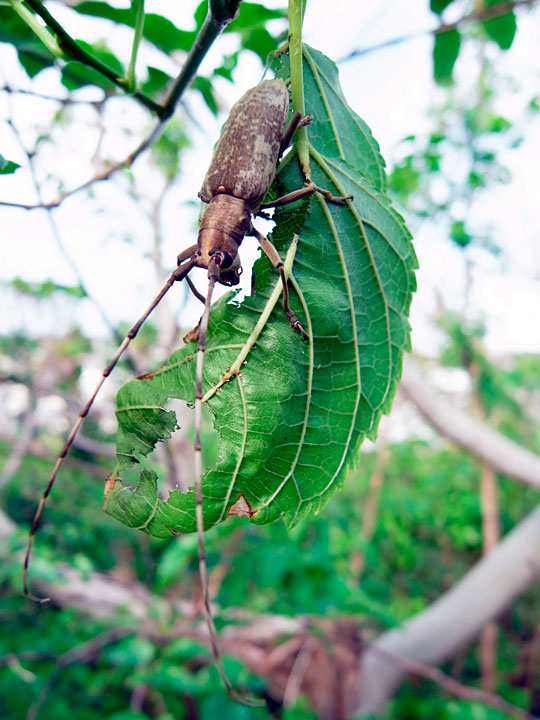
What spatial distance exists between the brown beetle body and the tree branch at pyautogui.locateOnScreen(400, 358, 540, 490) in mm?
3706

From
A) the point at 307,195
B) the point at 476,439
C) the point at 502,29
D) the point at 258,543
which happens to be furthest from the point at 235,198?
the point at 476,439

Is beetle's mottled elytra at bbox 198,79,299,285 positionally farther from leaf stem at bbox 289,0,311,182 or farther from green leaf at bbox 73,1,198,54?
green leaf at bbox 73,1,198,54

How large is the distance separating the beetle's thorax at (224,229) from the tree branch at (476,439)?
146 inches

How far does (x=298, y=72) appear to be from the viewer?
0.86 m

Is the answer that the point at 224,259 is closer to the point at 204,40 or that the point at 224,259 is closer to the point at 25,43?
the point at 204,40

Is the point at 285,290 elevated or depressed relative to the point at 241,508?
elevated

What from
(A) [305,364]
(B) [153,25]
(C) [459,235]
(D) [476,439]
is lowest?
(A) [305,364]

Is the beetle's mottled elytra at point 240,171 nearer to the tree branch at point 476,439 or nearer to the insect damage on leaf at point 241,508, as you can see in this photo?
the insect damage on leaf at point 241,508

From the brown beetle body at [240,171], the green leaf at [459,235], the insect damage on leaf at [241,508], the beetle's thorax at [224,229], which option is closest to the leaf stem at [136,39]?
the brown beetle body at [240,171]

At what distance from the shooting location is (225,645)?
3592mm

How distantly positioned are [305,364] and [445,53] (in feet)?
4.63

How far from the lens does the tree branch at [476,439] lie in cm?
445

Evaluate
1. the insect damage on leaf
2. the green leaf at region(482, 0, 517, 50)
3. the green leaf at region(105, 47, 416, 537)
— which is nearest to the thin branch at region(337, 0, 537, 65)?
the green leaf at region(482, 0, 517, 50)

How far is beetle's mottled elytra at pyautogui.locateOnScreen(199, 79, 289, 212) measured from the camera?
906 millimetres
